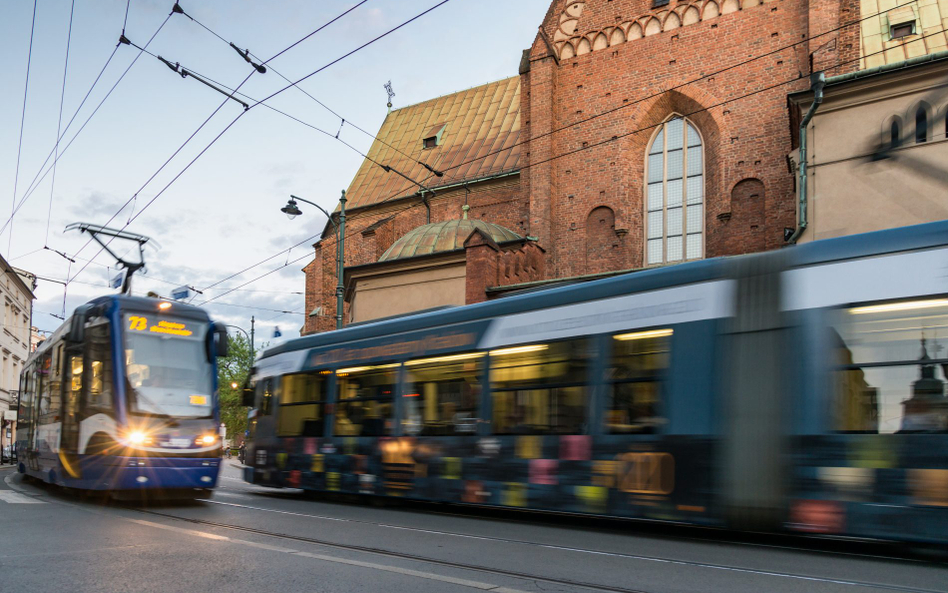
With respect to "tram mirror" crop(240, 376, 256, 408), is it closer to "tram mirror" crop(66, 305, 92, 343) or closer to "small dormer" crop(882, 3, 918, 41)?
"tram mirror" crop(66, 305, 92, 343)

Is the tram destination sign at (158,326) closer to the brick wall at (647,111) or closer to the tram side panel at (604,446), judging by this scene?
the tram side panel at (604,446)

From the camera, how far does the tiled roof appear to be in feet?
109

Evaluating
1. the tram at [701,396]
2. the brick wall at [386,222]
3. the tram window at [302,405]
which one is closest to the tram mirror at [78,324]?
the tram window at [302,405]

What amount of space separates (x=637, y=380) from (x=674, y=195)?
17.6 meters

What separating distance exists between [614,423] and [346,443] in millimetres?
5286

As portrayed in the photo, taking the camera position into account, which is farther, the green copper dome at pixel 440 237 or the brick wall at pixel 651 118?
the green copper dome at pixel 440 237

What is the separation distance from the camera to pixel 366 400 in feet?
41.0

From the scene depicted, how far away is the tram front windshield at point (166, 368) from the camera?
1144 cm

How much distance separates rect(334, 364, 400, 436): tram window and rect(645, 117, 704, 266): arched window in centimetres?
1476

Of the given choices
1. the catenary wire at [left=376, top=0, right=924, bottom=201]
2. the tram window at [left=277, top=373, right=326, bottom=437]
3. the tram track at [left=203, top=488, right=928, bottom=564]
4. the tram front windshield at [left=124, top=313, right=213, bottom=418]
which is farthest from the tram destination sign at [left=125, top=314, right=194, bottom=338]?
the catenary wire at [left=376, top=0, right=924, bottom=201]

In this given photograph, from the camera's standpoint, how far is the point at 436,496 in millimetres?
11164

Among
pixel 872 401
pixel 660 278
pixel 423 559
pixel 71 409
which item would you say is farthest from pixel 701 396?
pixel 71 409

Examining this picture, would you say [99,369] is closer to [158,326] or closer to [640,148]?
[158,326]

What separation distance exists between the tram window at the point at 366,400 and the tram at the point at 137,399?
1987 mm
